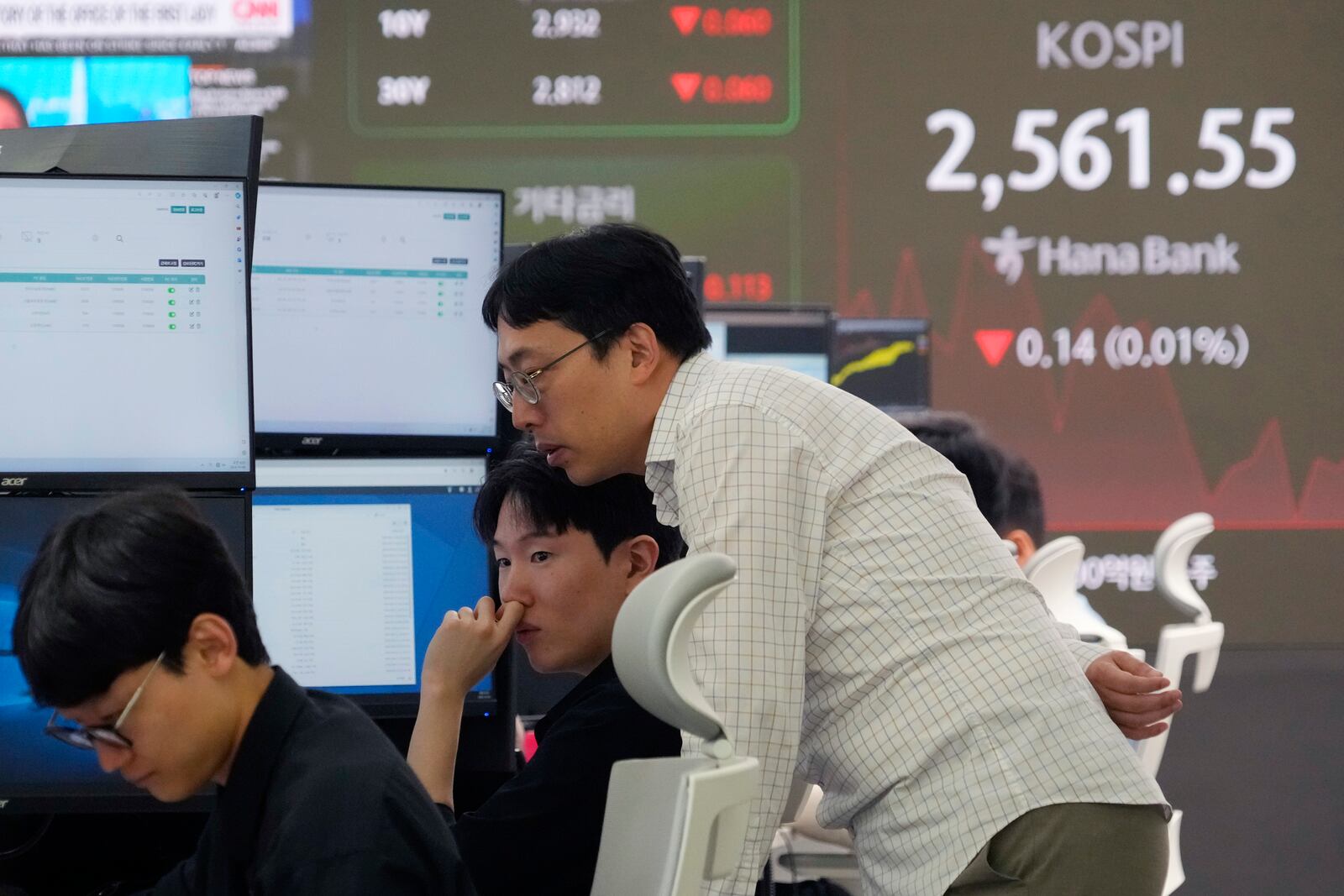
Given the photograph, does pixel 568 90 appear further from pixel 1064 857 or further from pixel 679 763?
pixel 679 763

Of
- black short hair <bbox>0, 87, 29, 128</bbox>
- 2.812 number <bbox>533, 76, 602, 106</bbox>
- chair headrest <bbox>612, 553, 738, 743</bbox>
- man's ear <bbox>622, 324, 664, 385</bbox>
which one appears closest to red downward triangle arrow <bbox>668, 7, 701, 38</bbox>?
2.812 number <bbox>533, 76, 602, 106</bbox>

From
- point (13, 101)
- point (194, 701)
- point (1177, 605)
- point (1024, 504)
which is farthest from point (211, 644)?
point (13, 101)

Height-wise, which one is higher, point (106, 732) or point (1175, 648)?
point (106, 732)

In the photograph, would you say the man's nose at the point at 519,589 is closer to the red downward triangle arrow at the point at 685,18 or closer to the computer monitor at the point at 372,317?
the computer monitor at the point at 372,317

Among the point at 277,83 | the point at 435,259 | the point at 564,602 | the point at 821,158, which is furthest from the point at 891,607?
the point at 277,83

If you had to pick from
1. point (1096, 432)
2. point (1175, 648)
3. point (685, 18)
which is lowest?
point (1175, 648)

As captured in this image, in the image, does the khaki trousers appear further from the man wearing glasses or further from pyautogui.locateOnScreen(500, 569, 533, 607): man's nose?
pyautogui.locateOnScreen(500, 569, 533, 607): man's nose

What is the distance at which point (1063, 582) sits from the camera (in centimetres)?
280

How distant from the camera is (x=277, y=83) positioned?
17.0 ft

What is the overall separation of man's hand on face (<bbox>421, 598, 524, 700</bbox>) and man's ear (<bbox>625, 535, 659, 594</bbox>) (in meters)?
0.14

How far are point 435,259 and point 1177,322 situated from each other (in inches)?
141

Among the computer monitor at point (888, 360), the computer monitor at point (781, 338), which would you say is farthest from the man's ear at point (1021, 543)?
Result: the computer monitor at point (888, 360)

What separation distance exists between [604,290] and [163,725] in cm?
70

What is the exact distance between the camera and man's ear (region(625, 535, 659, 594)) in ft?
6.24
